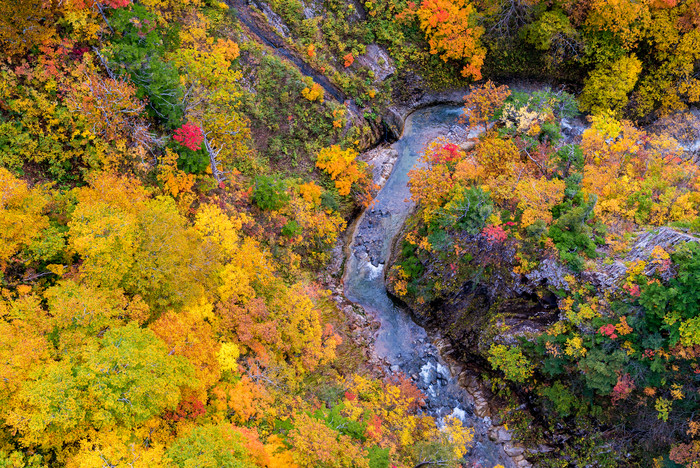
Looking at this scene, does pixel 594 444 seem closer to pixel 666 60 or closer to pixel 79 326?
pixel 79 326

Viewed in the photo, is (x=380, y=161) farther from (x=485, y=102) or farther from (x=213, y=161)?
(x=213, y=161)

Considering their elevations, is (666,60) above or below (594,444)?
above

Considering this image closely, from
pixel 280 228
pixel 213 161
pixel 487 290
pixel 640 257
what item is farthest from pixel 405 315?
pixel 213 161

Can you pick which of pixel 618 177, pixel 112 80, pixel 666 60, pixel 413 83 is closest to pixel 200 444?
pixel 112 80

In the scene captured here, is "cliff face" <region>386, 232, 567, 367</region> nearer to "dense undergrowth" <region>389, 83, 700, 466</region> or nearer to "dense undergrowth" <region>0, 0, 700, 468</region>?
"dense undergrowth" <region>389, 83, 700, 466</region>

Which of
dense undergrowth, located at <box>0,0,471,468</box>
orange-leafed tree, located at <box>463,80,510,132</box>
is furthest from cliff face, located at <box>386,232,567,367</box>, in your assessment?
orange-leafed tree, located at <box>463,80,510,132</box>

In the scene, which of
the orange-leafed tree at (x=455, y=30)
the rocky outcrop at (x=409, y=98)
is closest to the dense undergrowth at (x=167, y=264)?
the rocky outcrop at (x=409, y=98)

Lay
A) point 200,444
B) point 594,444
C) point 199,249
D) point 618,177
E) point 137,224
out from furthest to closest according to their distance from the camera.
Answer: point 618,177, point 594,444, point 199,249, point 137,224, point 200,444

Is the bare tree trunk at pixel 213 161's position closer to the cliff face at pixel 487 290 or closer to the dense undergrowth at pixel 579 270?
the dense undergrowth at pixel 579 270
